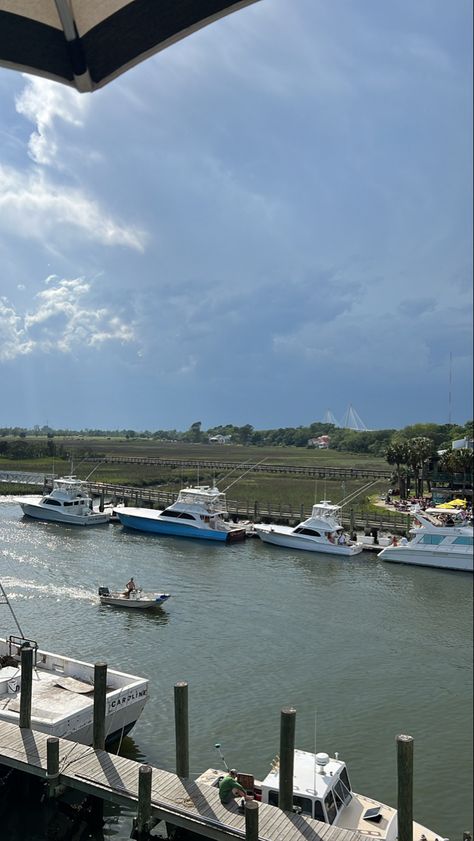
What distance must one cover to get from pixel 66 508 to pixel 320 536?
58.9 ft

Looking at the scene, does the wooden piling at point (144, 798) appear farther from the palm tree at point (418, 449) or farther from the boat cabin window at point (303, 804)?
the palm tree at point (418, 449)

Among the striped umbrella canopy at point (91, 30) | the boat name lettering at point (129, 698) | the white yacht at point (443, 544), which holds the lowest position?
the boat name lettering at point (129, 698)

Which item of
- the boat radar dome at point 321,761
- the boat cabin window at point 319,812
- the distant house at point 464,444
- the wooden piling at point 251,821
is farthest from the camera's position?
the distant house at point 464,444

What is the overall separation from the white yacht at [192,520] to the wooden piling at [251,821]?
2833 cm

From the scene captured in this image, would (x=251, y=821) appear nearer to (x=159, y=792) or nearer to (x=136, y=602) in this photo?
(x=159, y=792)

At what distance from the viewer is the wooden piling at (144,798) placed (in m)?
8.78

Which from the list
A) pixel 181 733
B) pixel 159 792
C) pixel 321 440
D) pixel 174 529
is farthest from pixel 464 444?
pixel 159 792

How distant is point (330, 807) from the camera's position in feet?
29.1

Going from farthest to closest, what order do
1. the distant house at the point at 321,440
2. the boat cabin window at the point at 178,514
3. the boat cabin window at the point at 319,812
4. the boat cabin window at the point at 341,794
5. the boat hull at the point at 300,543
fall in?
the boat cabin window at the point at 178,514, the distant house at the point at 321,440, the boat hull at the point at 300,543, the boat cabin window at the point at 341,794, the boat cabin window at the point at 319,812

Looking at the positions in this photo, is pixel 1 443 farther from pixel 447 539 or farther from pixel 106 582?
pixel 447 539

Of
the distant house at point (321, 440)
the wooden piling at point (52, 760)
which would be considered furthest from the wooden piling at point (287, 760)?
the distant house at point (321, 440)

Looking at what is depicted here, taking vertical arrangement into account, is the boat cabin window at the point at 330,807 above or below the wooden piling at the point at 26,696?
below

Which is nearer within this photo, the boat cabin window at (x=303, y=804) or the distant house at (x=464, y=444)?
the boat cabin window at (x=303, y=804)

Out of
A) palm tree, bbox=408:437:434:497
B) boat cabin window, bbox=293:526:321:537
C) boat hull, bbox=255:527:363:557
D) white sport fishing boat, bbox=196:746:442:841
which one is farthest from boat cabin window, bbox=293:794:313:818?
palm tree, bbox=408:437:434:497
